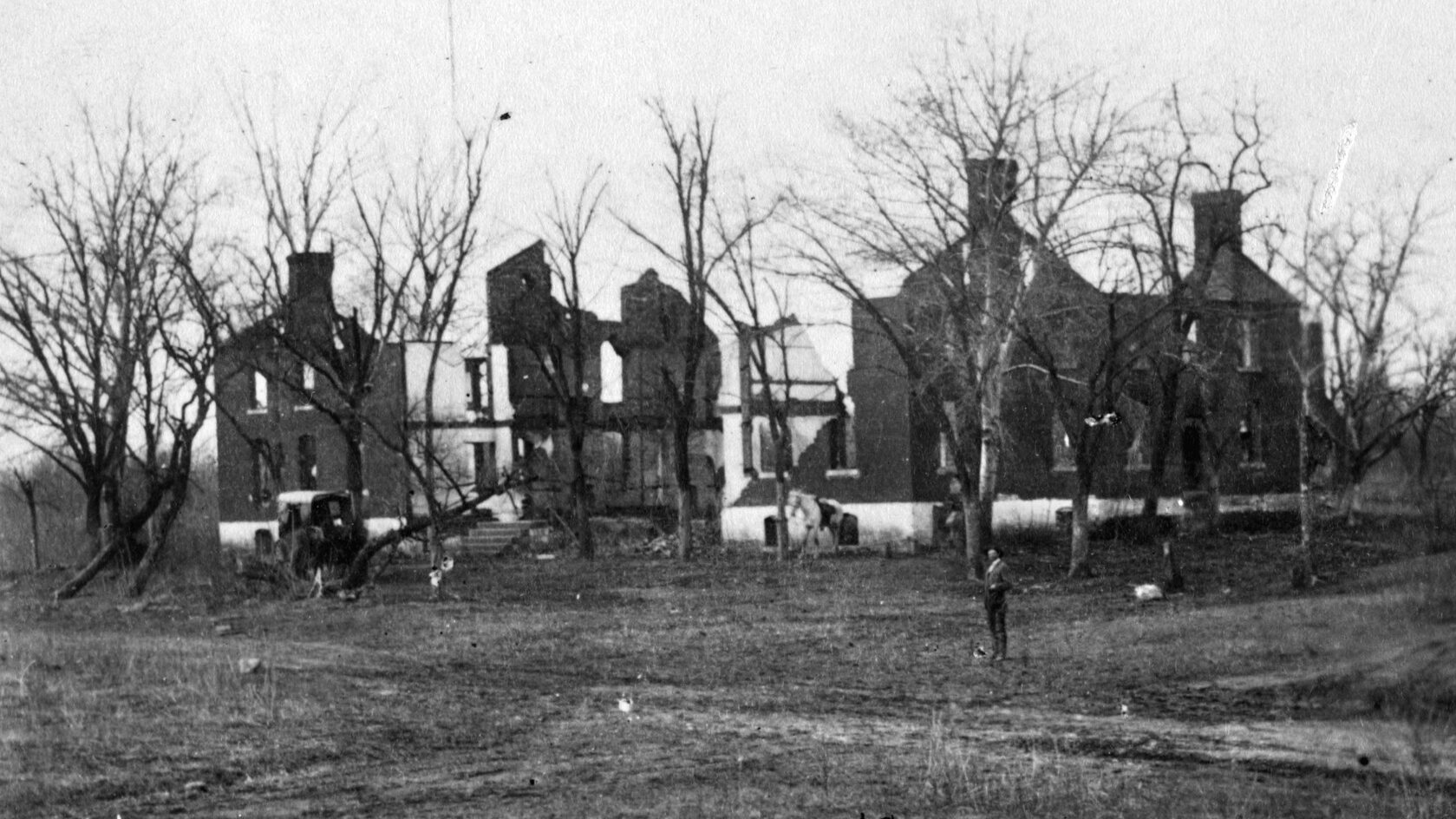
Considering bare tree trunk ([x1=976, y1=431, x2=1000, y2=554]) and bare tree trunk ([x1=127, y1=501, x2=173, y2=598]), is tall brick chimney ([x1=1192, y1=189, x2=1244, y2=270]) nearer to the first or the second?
bare tree trunk ([x1=976, y1=431, x2=1000, y2=554])

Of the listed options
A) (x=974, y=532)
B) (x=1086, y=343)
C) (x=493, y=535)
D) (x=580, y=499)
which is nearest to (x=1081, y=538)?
(x=974, y=532)

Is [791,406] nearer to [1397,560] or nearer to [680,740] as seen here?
[1397,560]

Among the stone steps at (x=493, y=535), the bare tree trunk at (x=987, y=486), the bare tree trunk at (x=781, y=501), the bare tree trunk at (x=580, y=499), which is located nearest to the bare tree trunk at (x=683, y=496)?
the bare tree trunk at (x=781, y=501)

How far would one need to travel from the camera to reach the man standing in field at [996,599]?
17.3 metres

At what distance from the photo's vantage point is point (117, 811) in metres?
10.1

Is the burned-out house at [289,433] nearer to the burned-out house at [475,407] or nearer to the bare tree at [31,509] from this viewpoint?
the burned-out house at [475,407]

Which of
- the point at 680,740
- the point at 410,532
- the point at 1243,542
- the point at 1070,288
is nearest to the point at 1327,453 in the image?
the point at 1243,542

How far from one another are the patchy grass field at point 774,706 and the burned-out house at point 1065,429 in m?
4.66

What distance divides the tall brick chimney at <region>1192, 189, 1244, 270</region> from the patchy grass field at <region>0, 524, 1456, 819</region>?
5.22 metres

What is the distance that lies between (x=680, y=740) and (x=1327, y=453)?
21.1 metres

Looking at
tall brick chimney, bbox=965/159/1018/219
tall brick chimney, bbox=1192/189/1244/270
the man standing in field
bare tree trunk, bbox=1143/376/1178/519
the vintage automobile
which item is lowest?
the man standing in field

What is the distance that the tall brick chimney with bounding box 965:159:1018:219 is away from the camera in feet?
78.9

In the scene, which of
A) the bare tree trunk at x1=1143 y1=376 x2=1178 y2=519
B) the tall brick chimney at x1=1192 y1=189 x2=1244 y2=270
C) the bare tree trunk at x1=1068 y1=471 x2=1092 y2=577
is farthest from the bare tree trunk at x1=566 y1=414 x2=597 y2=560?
the tall brick chimney at x1=1192 y1=189 x2=1244 y2=270

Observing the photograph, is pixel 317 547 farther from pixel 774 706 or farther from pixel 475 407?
pixel 475 407
